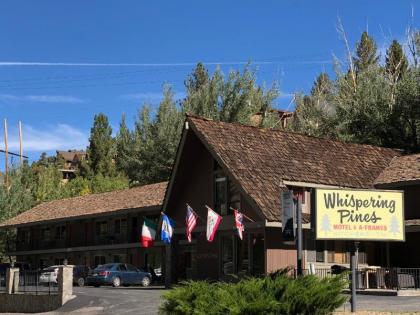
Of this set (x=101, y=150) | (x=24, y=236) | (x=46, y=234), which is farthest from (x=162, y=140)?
(x=101, y=150)

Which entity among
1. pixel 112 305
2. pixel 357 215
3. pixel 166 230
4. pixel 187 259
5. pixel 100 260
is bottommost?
pixel 112 305

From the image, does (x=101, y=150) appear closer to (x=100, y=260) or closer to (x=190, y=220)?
(x=100, y=260)

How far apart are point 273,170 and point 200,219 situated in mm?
4597

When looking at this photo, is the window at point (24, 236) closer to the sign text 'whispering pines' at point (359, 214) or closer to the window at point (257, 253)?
the window at point (257, 253)

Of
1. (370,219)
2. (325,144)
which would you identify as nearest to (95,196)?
(325,144)

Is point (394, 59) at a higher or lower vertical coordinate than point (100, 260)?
higher

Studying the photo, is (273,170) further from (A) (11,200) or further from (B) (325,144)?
(A) (11,200)

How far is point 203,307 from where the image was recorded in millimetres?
12016

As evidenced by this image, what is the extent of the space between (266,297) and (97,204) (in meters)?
41.3

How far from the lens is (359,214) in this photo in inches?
639

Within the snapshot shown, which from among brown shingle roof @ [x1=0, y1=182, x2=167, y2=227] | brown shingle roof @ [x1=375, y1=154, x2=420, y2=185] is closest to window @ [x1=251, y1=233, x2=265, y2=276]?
brown shingle roof @ [x1=375, y1=154, x2=420, y2=185]

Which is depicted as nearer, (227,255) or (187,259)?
(227,255)

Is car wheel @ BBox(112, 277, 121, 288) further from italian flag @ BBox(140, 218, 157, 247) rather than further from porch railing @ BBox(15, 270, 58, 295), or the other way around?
porch railing @ BBox(15, 270, 58, 295)

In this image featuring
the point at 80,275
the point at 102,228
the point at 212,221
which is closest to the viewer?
the point at 212,221
